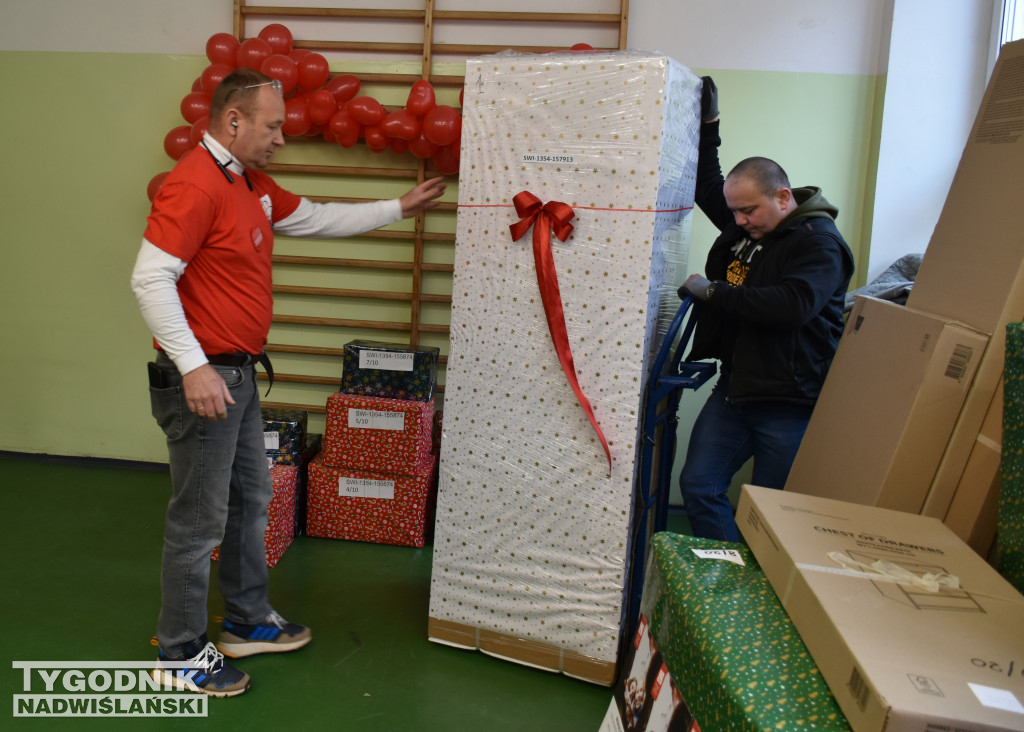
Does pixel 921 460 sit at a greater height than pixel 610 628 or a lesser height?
greater

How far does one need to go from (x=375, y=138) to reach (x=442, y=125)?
1.15 ft

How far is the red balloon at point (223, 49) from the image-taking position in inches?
127

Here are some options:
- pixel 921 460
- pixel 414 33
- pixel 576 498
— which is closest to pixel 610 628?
pixel 576 498

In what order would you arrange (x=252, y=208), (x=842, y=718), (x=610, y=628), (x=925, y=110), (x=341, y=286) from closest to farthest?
(x=842, y=718) < (x=252, y=208) < (x=610, y=628) < (x=925, y=110) < (x=341, y=286)

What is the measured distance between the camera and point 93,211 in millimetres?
3727

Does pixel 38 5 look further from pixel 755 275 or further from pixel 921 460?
pixel 921 460

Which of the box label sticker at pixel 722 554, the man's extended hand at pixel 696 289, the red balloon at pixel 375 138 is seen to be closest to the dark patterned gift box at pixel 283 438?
the red balloon at pixel 375 138

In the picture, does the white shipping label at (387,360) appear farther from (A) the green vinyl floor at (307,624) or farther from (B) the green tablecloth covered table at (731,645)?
(B) the green tablecloth covered table at (731,645)

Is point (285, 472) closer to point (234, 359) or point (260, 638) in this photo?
point (260, 638)

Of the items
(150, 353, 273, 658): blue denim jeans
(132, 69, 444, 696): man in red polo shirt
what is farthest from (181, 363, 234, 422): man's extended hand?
(150, 353, 273, 658): blue denim jeans

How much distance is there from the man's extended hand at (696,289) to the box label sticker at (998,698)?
1467 millimetres

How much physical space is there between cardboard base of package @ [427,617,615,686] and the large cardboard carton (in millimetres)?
1051

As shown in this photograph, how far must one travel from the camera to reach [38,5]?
3.62 meters

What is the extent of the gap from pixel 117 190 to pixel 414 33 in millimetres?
1511
